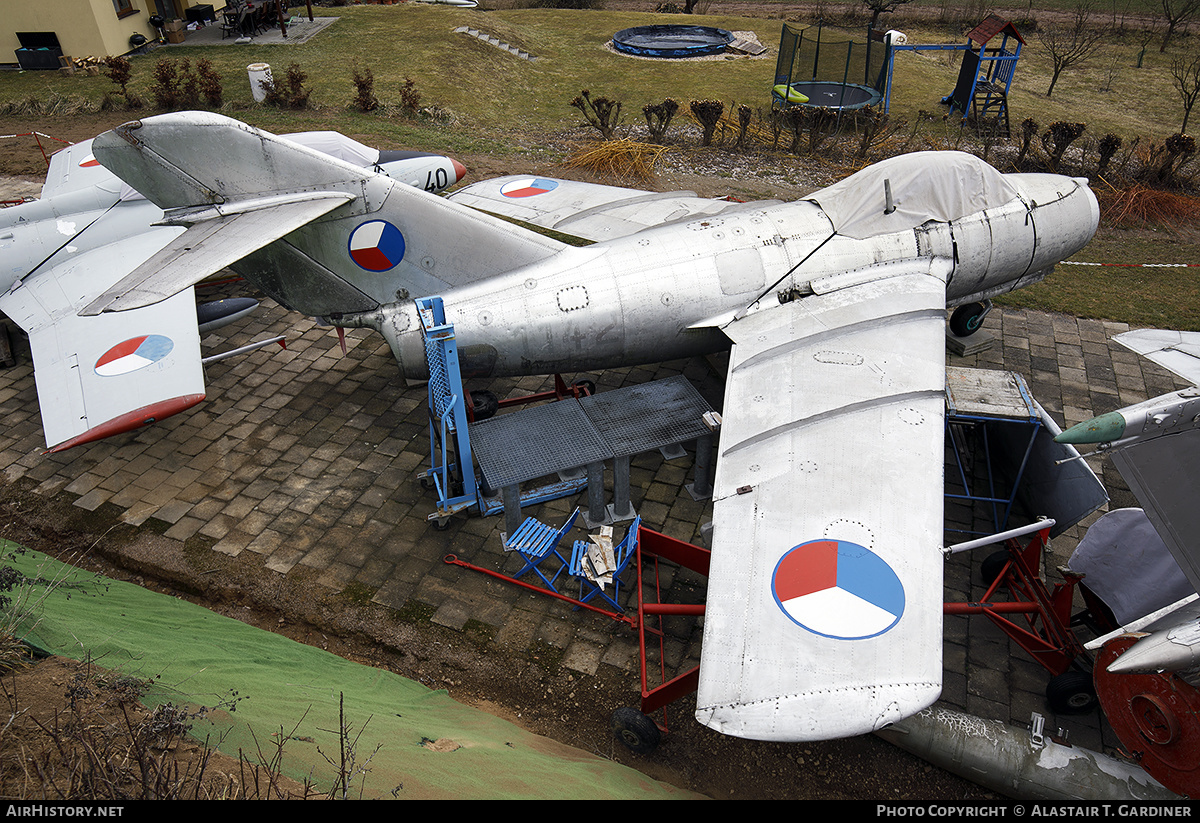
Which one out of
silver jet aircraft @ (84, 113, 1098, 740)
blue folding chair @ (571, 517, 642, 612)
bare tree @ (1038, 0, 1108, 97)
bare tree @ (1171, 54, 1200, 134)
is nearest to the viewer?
silver jet aircraft @ (84, 113, 1098, 740)

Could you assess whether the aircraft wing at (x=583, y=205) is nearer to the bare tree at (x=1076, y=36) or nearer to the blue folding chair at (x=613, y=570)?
the blue folding chair at (x=613, y=570)

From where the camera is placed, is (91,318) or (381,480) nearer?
(381,480)

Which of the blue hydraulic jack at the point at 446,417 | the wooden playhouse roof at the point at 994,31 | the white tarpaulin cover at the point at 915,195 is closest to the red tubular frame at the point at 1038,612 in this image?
the white tarpaulin cover at the point at 915,195

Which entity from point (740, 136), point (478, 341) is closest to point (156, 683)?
point (478, 341)

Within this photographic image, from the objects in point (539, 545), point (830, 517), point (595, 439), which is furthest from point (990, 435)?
point (539, 545)

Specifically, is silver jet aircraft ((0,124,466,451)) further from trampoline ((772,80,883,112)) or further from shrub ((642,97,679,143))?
trampoline ((772,80,883,112))

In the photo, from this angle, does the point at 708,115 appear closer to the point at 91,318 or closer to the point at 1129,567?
the point at 91,318

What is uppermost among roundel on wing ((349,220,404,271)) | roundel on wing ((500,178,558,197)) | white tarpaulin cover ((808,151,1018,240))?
white tarpaulin cover ((808,151,1018,240))

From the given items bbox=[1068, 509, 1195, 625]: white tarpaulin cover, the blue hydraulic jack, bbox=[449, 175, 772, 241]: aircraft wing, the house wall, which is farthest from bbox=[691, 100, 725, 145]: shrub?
the house wall
